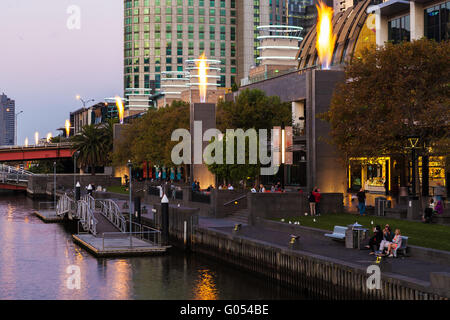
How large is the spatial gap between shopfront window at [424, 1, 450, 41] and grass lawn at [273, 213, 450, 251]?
25.4 meters

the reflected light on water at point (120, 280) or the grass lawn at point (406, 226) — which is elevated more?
the grass lawn at point (406, 226)

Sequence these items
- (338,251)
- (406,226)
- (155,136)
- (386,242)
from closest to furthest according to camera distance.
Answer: (386,242) → (338,251) → (406,226) → (155,136)

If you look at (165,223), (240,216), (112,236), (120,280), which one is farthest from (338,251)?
(112,236)

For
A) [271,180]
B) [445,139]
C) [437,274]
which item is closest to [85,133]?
[271,180]

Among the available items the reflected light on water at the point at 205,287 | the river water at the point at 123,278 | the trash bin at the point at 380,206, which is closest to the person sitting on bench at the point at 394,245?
the river water at the point at 123,278

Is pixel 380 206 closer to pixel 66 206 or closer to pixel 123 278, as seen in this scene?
pixel 123 278

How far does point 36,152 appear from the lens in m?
130

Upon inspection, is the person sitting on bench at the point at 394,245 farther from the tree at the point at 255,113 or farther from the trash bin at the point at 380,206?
the tree at the point at 255,113

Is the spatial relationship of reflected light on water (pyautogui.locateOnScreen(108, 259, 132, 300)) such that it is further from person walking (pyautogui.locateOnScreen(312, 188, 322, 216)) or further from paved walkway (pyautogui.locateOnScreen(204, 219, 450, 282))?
person walking (pyautogui.locateOnScreen(312, 188, 322, 216))

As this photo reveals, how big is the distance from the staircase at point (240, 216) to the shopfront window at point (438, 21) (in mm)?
25004

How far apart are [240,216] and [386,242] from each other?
64.9ft

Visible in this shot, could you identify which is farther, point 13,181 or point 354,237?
point 13,181

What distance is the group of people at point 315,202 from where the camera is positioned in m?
43.8
